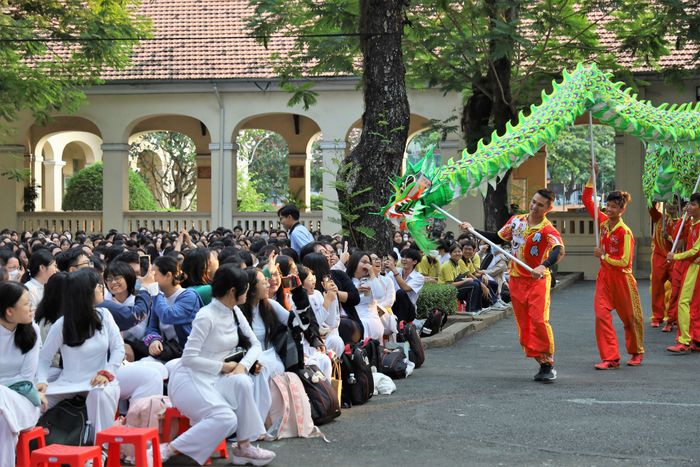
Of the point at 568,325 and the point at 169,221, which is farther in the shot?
the point at 169,221

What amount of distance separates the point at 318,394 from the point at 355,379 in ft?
3.63

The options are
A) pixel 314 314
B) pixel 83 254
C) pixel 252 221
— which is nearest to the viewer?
pixel 314 314

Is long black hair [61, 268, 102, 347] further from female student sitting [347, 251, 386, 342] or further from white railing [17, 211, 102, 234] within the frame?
white railing [17, 211, 102, 234]

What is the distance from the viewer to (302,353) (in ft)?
28.6

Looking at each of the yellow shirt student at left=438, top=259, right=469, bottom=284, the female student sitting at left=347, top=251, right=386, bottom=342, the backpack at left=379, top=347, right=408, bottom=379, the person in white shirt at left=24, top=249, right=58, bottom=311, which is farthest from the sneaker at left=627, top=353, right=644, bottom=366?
the person in white shirt at left=24, top=249, right=58, bottom=311

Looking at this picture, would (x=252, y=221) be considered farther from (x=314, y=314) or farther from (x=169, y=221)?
(x=314, y=314)

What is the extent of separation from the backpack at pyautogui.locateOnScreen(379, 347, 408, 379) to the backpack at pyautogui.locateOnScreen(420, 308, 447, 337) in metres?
3.32

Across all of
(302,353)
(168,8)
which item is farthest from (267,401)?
(168,8)

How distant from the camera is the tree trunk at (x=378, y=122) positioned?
14.7 m

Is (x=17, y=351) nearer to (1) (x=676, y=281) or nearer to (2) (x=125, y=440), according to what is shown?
(2) (x=125, y=440)

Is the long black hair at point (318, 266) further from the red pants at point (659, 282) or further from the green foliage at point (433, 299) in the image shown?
the red pants at point (659, 282)

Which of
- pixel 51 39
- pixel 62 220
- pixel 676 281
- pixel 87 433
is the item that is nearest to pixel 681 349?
pixel 676 281

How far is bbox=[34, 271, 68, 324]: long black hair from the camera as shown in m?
7.27

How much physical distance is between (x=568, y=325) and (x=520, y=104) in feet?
25.3
